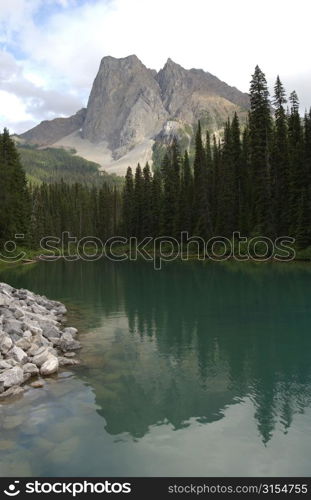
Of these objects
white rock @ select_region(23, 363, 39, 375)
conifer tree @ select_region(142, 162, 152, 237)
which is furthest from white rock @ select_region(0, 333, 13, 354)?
conifer tree @ select_region(142, 162, 152, 237)

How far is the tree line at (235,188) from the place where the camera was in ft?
184

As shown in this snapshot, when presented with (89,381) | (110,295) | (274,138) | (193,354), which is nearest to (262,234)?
(274,138)

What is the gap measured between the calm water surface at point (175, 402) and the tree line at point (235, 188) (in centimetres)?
3561

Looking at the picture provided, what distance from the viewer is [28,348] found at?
14820 millimetres

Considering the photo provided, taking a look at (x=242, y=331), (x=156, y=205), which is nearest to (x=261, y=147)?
(x=156, y=205)

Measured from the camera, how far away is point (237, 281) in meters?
35.5

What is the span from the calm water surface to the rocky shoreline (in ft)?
1.75

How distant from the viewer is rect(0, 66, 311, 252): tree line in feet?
184

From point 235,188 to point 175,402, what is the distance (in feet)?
214

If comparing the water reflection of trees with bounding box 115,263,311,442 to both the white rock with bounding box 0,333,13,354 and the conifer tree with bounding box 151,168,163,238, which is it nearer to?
the white rock with bounding box 0,333,13,354

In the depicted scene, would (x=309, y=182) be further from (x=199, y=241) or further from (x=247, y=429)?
(x=247, y=429)

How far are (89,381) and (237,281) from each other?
24054 mm

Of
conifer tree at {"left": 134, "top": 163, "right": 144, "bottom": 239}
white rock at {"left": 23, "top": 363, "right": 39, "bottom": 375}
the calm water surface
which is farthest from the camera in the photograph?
conifer tree at {"left": 134, "top": 163, "right": 144, "bottom": 239}

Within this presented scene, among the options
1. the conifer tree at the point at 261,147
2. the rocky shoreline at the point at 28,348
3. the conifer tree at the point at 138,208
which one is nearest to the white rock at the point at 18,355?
the rocky shoreline at the point at 28,348
